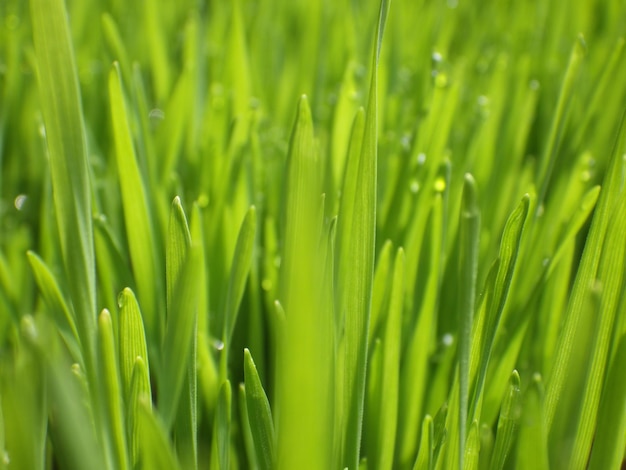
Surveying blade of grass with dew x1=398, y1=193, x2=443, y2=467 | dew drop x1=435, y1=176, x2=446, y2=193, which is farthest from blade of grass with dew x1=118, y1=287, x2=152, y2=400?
dew drop x1=435, y1=176, x2=446, y2=193

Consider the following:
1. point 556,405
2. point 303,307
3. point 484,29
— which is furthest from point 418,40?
point 303,307

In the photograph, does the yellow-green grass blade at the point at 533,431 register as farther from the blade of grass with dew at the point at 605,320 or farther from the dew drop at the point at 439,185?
the dew drop at the point at 439,185

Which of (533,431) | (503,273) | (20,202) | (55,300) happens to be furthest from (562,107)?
(20,202)

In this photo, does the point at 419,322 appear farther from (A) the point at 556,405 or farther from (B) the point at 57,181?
(B) the point at 57,181

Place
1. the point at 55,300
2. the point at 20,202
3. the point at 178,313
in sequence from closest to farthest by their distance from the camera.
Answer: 1. the point at 178,313
2. the point at 55,300
3. the point at 20,202

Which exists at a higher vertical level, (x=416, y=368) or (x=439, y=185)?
(x=439, y=185)

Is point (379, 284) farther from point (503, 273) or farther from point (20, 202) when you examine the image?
point (20, 202)

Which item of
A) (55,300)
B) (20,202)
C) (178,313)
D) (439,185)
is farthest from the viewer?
(20,202)
